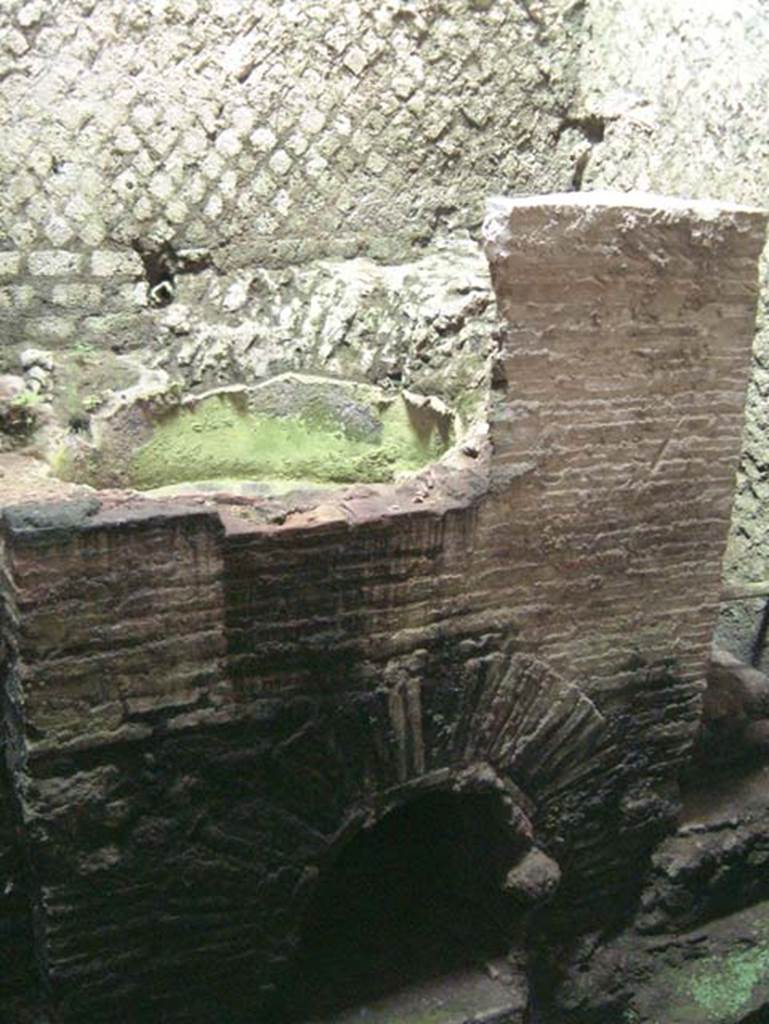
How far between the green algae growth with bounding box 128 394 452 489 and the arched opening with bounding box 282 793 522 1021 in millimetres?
1876

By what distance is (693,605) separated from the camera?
3.68m

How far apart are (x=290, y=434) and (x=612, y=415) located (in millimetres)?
2421

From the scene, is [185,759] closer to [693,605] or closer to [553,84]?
[693,605]

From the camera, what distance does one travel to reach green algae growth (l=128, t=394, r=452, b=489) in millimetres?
5117

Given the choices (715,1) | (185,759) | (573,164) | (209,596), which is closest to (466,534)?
(209,596)

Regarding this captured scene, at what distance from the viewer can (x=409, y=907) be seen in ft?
13.2

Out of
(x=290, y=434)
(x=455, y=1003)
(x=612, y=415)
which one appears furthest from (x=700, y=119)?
(x=455, y=1003)

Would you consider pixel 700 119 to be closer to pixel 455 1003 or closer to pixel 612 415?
pixel 612 415

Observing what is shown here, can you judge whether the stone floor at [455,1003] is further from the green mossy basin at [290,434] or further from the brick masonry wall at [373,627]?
the green mossy basin at [290,434]

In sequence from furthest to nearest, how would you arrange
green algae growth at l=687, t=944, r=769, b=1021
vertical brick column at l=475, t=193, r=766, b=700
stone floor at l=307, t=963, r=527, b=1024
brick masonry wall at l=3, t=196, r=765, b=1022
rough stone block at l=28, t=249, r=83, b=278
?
rough stone block at l=28, t=249, r=83, b=278
green algae growth at l=687, t=944, r=769, b=1021
stone floor at l=307, t=963, r=527, b=1024
vertical brick column at l=475, t=193, r=766, b=700
brick masonry wall at l=3, t=196, r=765, b=1022

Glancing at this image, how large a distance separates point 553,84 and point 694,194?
1.25m

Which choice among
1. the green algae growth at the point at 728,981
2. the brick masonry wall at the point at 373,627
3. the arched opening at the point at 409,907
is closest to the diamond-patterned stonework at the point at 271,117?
the brick masonry wall at the point at 373,627

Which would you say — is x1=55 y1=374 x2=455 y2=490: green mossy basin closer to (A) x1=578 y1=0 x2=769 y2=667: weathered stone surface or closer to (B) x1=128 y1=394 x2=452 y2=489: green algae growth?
(B) x1=128 y1=394 x2=452 y2=489: green algae growth

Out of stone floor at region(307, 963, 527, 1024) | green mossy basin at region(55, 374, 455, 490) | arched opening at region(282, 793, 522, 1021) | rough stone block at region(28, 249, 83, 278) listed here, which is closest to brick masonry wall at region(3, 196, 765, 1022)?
arched opening at region(282, 793, 522, 1021)
